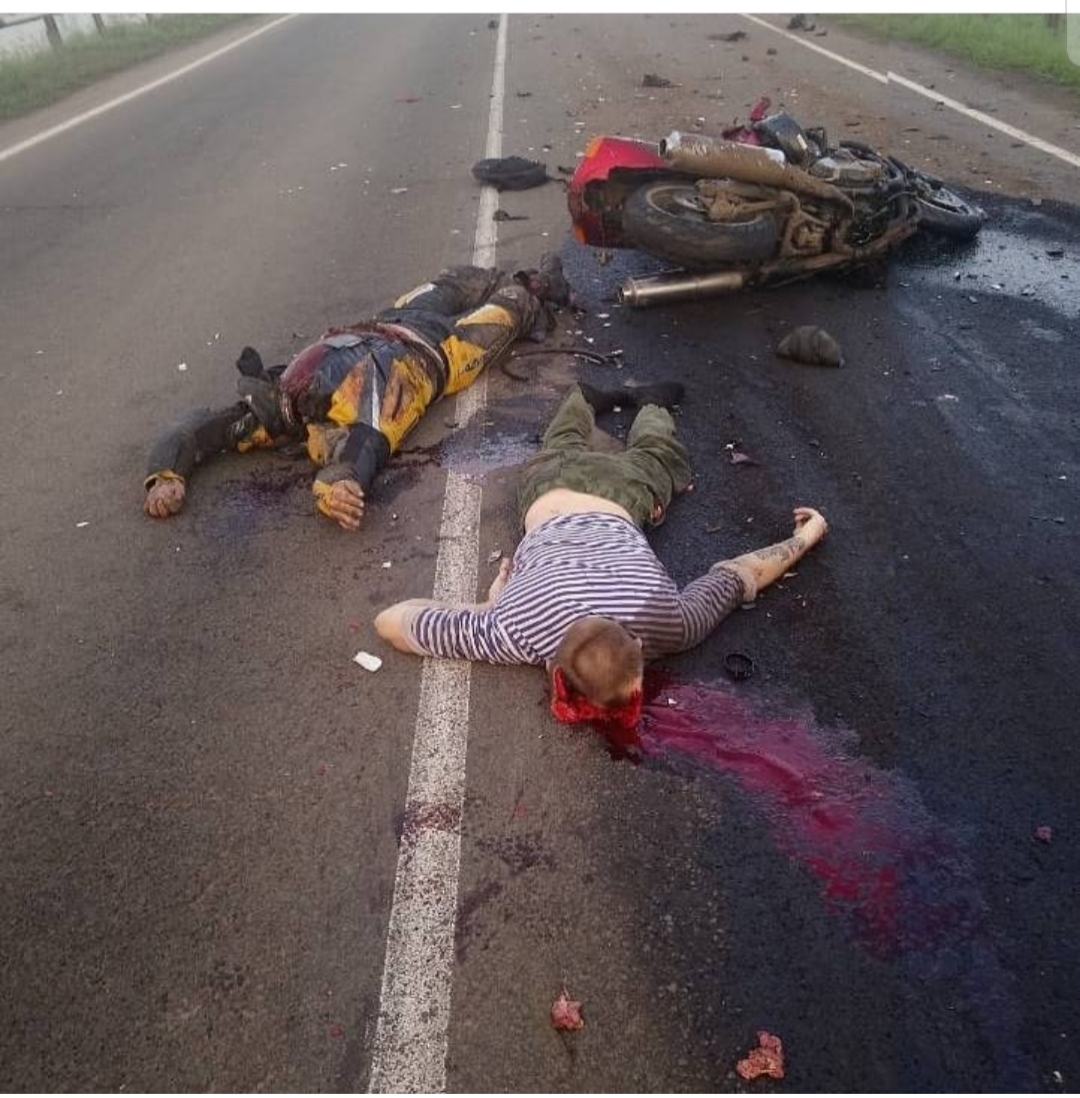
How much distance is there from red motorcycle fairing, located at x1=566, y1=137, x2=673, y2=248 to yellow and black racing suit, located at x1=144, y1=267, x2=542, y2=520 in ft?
4.88

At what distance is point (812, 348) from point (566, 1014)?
14.1 feet

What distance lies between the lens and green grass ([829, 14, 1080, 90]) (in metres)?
12.1

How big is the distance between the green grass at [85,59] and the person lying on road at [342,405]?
40.0ft

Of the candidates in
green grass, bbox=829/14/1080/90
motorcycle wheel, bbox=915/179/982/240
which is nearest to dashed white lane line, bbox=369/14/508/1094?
motorcycle wheel, bbox=915/179/982/240

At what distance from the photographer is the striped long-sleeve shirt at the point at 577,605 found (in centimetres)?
343

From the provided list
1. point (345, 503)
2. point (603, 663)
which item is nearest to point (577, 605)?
point (603, 663)

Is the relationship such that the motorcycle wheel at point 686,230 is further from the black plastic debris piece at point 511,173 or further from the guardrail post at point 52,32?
the guardrail post at point 52,32

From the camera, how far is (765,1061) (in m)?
2.39

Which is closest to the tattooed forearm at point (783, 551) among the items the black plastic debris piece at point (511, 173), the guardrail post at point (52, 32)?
the black plastic debris piece at point (511, 173)

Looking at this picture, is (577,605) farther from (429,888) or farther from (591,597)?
(429,888)

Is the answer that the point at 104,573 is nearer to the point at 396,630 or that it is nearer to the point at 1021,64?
the point at 396,630

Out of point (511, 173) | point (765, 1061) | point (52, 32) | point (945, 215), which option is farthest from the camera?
point (52, 32)

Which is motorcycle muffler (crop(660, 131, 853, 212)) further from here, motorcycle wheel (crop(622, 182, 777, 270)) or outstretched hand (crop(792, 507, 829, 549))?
outstretched hand (crop(792, 507, 829, 549))

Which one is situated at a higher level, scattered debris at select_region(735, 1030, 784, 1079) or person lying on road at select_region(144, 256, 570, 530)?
scattered debris at select_region(735, 1030, 784, 1079)
